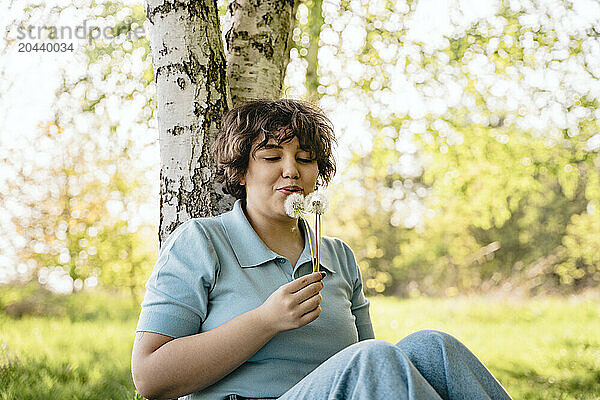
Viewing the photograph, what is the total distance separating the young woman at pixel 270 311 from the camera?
1365mm

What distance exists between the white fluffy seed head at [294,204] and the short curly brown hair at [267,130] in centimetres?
15

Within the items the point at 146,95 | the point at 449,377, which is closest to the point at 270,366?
the point at 449,377

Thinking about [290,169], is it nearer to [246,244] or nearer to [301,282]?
[246,244]

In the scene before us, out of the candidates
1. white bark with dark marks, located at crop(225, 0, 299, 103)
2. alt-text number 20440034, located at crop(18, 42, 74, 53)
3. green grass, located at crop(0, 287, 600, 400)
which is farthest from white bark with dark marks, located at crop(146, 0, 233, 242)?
alt-text number 20440034, located at crop(18, 42, 74, 53)

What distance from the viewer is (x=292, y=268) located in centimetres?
187

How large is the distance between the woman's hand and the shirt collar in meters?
0.26

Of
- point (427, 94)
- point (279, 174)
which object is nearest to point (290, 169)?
point (279, 174)

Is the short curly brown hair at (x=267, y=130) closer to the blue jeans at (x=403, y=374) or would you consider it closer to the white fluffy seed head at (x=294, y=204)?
the white fluffy seed head at (x=294, y=204)

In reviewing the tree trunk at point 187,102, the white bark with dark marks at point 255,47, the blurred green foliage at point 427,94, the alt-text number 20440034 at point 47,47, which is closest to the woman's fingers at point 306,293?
the tree trunk at point 187,102

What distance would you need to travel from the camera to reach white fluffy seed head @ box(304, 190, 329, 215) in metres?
1.73

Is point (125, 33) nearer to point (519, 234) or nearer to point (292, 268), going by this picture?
point (292, 268)

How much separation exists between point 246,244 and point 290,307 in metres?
0.34

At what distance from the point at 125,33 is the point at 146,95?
46cm

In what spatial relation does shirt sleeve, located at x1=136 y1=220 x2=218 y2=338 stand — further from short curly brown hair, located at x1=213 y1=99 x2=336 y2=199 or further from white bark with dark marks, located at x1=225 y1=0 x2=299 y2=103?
white bark with dark marks, located at x1=225 y1=0 x2=299 y2=103
